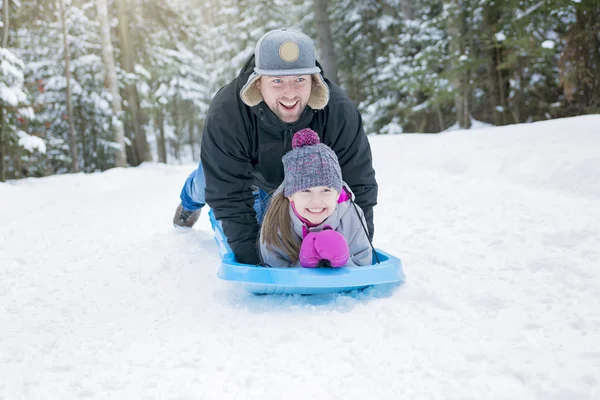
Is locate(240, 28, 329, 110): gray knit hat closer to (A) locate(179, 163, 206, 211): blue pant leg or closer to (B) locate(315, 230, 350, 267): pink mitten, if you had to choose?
(B) locate(315, 230, 350, 267): pink mitten

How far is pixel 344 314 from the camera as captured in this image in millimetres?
1975

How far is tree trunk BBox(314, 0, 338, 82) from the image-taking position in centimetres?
1088

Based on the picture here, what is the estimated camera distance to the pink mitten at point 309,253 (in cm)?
221

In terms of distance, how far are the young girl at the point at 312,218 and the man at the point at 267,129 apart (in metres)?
0.19

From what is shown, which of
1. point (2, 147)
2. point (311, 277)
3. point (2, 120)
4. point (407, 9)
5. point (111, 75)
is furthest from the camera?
point (407, 9)

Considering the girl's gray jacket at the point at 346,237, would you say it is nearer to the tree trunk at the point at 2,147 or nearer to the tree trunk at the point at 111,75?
the tree trunk at the point at 2,147

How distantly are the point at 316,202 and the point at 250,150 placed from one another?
597 mm

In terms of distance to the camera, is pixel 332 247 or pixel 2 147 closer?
pixel 332 247

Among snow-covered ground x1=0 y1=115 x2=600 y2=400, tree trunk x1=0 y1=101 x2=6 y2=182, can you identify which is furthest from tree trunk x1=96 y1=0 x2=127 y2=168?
snow-covered ground x1=0 y1=115 x2=600 y2=400

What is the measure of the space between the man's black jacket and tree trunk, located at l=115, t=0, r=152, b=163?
1120 centimetres

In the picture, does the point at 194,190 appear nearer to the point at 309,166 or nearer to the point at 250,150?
the point at 250,150

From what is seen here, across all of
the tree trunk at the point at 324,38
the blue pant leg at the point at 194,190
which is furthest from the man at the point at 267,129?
the tree trunk at the point at 324,38

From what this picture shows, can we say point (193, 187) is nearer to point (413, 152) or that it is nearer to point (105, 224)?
point (105, 224)

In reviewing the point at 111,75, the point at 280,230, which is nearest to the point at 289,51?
the point at 280,230
